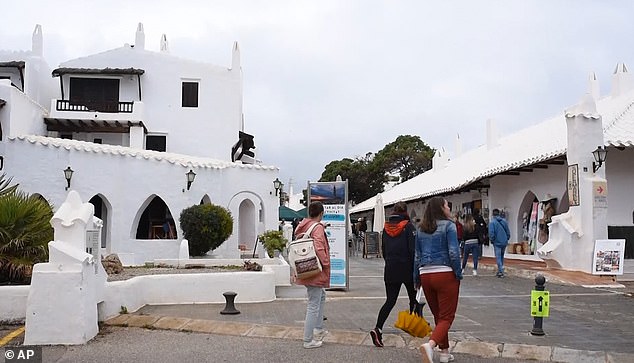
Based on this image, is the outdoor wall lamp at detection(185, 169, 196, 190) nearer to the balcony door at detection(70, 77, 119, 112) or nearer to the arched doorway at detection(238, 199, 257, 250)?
the arched doorway at detection(238, 199, 257, 250)

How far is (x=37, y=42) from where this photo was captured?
30.1 meters

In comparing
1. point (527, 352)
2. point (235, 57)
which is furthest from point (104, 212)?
point (527, 352)

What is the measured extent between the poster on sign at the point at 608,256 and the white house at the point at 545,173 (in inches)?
17.3

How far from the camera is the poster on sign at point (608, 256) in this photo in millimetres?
14656

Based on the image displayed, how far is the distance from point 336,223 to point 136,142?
17.2 m

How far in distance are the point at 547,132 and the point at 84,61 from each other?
20375 mm

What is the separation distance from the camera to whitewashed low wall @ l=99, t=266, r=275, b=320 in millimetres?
11008

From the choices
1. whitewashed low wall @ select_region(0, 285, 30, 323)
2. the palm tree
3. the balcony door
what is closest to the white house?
the palm tree

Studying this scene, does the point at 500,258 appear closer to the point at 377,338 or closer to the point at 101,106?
the point at 377,338

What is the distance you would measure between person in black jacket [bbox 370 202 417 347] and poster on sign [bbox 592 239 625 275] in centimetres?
874

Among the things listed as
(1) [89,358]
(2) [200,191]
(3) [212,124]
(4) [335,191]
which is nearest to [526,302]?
(4) [335,191]

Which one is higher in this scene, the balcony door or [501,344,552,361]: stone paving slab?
the balcony door

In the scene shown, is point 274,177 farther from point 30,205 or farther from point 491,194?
point 30,205

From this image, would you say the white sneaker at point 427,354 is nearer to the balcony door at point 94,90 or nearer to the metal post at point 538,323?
the metal post at point 538,323
